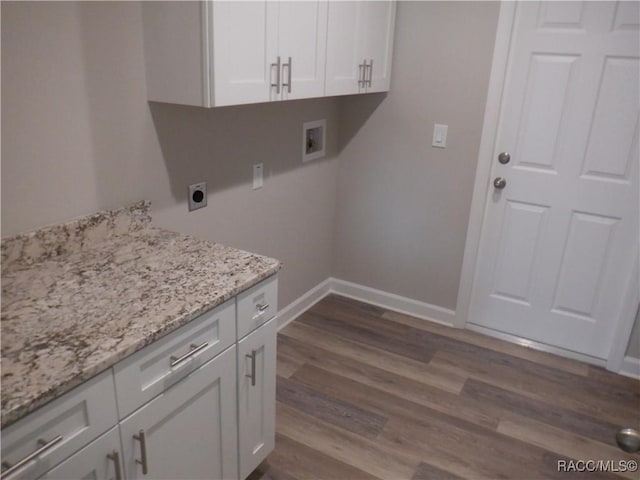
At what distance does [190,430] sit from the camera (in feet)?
4.63

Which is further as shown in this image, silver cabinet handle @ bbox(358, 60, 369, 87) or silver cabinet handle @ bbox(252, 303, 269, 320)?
silver cabinet handle @ bbox(358, 60, 369, 87)

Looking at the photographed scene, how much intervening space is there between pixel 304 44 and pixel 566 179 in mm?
1509

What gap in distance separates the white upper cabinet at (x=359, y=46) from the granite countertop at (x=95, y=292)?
1.03 meters

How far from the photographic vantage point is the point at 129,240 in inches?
67.7

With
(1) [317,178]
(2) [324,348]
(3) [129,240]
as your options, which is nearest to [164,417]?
(3) [129,240]

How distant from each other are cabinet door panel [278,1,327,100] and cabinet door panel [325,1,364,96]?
6 centimetres

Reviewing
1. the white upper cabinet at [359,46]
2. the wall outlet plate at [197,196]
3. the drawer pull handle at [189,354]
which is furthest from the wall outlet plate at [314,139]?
the drawer pull handle at [189,354]

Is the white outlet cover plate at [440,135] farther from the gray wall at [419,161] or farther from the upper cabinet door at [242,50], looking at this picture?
the upper cabinet door at [242,50]

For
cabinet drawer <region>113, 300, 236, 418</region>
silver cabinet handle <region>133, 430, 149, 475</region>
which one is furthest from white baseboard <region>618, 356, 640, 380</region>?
silver cabinet handle <region>133, 430, 149, 475</region>

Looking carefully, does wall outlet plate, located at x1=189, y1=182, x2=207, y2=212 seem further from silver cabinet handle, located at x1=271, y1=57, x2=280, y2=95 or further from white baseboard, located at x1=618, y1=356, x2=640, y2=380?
white baseboard, located at x1=618, y1=356, x2=640, y2=380

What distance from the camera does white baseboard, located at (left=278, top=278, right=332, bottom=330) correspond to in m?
2.93

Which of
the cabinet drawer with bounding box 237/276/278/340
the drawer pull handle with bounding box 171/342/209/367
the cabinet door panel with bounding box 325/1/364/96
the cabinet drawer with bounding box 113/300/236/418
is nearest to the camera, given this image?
the cabinet drawer with bounding box 113/300/236/418

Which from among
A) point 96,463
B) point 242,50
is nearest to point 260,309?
point 96,463

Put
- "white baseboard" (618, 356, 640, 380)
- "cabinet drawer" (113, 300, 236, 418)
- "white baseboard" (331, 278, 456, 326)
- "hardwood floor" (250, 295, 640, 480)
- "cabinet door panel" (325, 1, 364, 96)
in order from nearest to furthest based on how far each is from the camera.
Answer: "cabinet drawer" (113, 300, 236, 418) < "hardwood floor" (250, 295, 640, 480) < "cabinet door panel" (325, 1, 364, 96) < "white baseboard" (618, 356, 640, 380) < "white baseboard" (331, 278, 456, 326)
